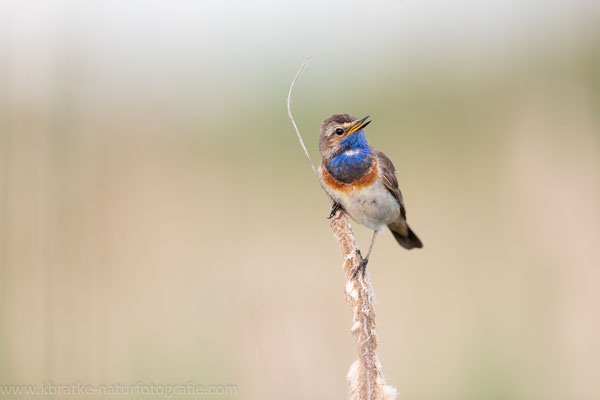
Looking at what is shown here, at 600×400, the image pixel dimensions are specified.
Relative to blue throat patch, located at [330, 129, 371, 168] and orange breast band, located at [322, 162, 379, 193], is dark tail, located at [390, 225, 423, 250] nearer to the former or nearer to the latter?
orange breast band, located at [322, 162, 379, 193]

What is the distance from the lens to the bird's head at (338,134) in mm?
4090

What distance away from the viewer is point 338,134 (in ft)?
13.7

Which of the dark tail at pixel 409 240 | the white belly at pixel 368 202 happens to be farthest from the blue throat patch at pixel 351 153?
the dark tail at pixel 409 240

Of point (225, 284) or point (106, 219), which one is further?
point (106, 219)

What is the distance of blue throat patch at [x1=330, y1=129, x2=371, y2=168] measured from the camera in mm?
4227

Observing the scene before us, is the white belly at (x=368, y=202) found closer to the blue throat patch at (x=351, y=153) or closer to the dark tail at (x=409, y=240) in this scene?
the blue throat patch at (x=351, y=153)

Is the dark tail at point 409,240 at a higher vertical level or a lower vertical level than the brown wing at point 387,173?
lower

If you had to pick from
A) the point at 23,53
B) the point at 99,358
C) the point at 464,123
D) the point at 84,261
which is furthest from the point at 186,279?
the point at 464,123

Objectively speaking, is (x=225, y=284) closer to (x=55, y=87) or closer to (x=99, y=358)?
(x=99, y=358)

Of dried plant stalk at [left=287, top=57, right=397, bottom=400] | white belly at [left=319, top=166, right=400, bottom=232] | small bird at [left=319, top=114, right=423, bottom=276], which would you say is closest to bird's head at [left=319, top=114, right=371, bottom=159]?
small bird at [left=319, top=114, right=423, bottom=276]

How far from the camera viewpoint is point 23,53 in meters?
3.91

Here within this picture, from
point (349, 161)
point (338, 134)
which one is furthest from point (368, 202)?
point (338, 134)

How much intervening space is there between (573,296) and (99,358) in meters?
3.27

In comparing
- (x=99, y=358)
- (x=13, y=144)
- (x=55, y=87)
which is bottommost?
(x=99, y=358)
